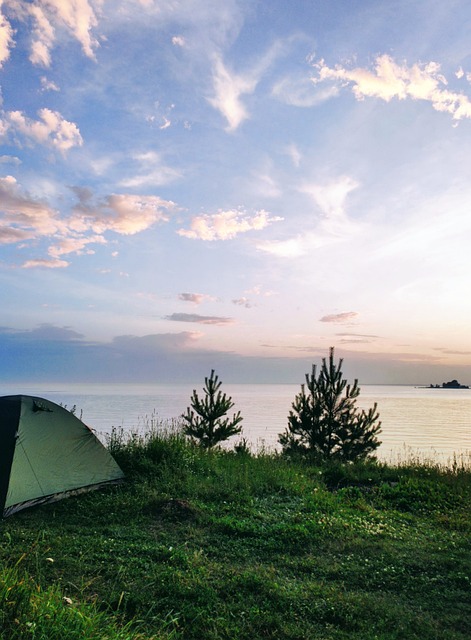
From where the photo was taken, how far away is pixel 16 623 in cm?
356

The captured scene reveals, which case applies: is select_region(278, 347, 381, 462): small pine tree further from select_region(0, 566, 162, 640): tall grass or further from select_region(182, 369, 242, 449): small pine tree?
select_region(0, 566, 162, 640): tall grass

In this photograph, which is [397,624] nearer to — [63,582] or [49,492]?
[63,582]

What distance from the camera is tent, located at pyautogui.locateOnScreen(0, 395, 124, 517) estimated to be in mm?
9055

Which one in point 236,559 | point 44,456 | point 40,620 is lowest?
point 236,559

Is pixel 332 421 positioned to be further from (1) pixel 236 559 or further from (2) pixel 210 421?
(1) pixel 236 559

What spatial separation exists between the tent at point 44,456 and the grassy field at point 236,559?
0.31m

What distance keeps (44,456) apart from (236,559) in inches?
199

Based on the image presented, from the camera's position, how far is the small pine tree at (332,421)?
17.0 m

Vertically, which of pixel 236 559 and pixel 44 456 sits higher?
pixel 44 456

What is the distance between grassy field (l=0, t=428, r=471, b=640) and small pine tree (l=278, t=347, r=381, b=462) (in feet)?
15.9

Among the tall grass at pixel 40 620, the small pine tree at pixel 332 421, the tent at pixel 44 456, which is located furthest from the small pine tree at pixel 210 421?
the tall grass at pixel 40 620

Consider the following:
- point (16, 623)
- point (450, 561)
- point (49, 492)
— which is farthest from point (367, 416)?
point (16, 623)

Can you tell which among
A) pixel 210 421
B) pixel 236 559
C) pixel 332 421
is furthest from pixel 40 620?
pixel 332 421

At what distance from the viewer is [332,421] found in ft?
56.3
